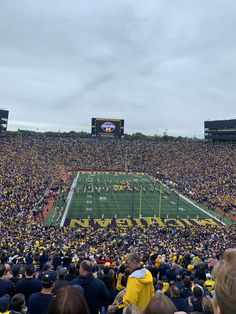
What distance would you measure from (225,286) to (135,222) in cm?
3157

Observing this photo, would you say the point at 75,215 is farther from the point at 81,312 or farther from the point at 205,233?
the point at 81,312

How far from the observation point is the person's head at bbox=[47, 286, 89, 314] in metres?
2.25

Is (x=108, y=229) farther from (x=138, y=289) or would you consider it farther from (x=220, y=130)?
(x=220, y=130)

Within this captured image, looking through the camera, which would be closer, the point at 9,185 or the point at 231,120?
the point at 9,185

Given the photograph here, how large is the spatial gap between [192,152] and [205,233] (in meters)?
56.1

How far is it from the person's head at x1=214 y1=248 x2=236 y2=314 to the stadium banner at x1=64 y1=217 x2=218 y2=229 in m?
29.4

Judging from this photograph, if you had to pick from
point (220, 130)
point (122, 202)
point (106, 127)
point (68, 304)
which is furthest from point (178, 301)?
point (220, 130)

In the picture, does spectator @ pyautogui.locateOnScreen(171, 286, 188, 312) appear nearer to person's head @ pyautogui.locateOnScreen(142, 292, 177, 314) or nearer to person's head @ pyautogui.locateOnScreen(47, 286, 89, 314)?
person's head @ pyautogui.locateOnScreen(142, 292, 177, 314)

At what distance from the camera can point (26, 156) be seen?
222 ft

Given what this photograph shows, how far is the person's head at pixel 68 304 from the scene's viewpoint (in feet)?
7.38

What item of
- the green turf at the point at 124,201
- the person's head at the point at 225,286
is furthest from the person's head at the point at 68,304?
the green turf at the point at 124,201

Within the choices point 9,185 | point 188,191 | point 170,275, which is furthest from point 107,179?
point 170,275

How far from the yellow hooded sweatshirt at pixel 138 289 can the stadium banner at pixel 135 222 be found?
2642cm

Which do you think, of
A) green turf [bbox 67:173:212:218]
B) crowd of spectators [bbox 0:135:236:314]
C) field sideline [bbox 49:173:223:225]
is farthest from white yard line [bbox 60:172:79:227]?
crowd of spectators [bbox 0:135:236:314]
